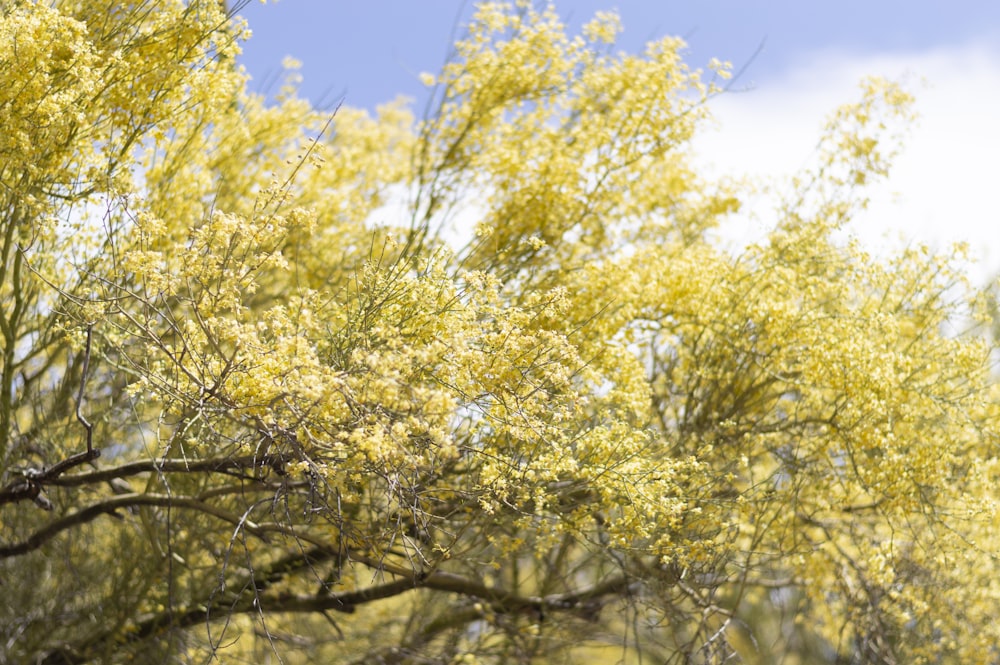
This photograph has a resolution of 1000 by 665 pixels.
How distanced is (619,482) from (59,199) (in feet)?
13.0

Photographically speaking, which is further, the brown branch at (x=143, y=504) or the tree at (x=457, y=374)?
the brown branch at (x=143, y=504)

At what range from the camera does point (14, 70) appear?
512 cm

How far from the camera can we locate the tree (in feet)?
15.0

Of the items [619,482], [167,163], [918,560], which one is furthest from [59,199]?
[918,560]

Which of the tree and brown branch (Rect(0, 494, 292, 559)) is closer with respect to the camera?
the tree

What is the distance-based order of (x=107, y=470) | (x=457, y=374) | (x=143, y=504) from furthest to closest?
(x=143, y=504), (x=107, y=470), (x=457, y=374)

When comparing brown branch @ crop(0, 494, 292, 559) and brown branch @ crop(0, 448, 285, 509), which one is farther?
brown branch @ crop(0, 494, 292, 559)

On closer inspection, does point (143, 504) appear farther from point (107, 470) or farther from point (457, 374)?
point (457, 374)

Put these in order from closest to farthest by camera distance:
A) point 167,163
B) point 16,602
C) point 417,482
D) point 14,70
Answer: point 417,482 < point 14,70 < point 167,163 < point 16,602

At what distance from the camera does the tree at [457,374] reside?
180 inches

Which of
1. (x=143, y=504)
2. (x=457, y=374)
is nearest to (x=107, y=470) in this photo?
(x=143, y=504)

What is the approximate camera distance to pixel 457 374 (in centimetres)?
449

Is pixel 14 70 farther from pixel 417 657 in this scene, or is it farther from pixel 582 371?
pixel 417 657

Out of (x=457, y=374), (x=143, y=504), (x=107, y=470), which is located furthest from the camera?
(x=143, y=504)
